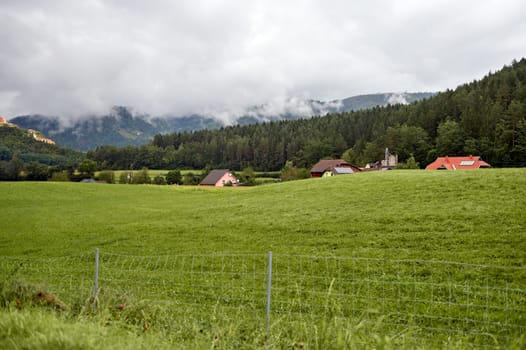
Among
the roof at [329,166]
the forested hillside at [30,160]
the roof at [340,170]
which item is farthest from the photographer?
the forested hillside at [30,160]

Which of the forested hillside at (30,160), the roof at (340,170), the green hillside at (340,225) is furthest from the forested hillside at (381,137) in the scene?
the green hillside at (340,225)

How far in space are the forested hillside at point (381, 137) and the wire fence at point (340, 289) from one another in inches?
3206

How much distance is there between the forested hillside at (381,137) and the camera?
3356 inches

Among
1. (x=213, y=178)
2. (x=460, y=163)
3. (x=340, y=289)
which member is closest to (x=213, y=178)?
(x=213, y=178)

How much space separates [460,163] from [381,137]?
110ft

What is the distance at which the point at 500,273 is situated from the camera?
388 inches

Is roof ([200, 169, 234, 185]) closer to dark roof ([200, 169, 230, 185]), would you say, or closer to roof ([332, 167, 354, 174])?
dark roof ([200, 169, 230, 185])

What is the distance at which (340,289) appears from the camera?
9531mm

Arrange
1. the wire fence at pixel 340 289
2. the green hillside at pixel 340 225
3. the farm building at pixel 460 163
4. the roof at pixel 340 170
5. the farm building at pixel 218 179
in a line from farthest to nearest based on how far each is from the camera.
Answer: the farm building at pixel 218 179 → the roof at pixel 340 170 → the farm building at pixel 460 163 → the green hillside at pixel 340 225 → the wire fence at pixel 340 289

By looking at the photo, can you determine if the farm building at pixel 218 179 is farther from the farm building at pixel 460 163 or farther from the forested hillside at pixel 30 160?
the farm building at pixel 460 163

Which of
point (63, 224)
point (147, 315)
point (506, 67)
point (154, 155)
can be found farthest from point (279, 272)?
point (154, 155)

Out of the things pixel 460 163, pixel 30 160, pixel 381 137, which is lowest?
pixel 460 163

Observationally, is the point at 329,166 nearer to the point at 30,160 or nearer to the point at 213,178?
the point at 213,178

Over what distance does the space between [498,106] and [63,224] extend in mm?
96955
